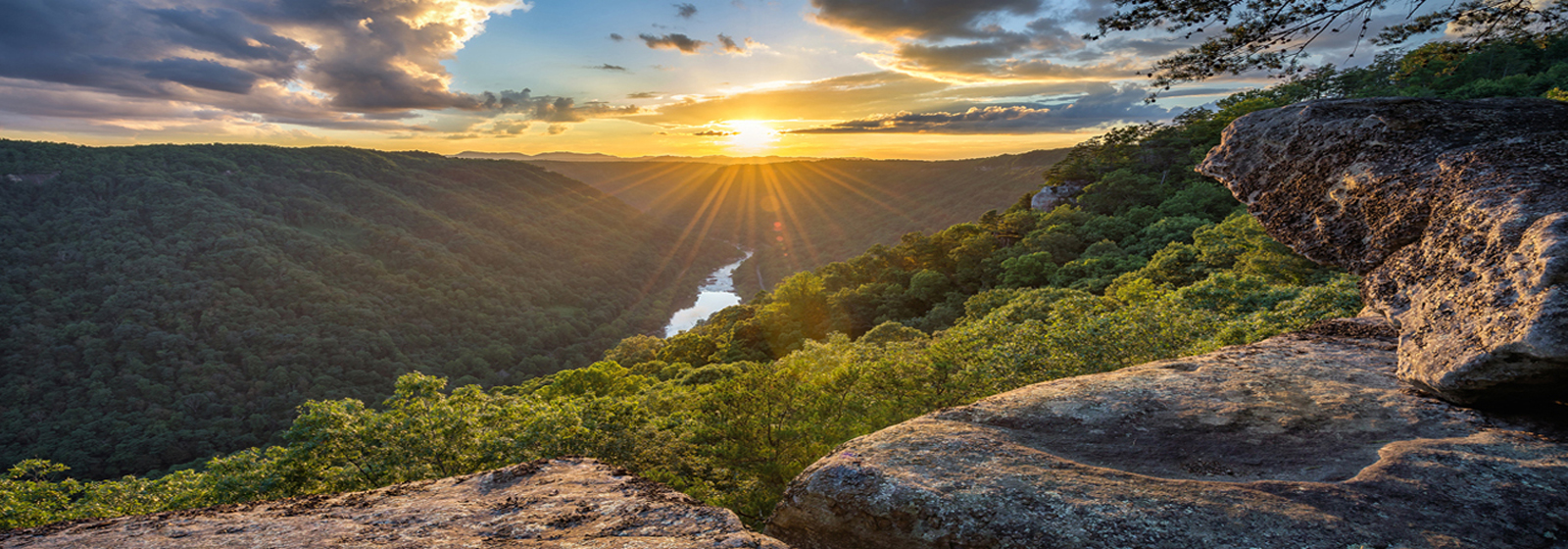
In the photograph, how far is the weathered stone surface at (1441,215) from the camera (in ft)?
18.9

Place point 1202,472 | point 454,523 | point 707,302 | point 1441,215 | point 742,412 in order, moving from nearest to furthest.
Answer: point 1202,472 → point 454,523 → point 1441,215 → point 742,412 → point 707,302

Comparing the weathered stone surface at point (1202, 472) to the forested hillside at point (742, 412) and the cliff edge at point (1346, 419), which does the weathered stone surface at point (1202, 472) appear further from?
the forested hillside at point (742, 412)

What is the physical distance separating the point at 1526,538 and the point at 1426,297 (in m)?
3.35

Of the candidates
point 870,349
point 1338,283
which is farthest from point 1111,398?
point 870,349

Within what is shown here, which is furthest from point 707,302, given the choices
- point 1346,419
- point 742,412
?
point 1346,419

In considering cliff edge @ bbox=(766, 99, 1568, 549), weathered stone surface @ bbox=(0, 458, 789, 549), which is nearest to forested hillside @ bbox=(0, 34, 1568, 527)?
cliff edge @ bbox=(766, 99, 1568, 549)

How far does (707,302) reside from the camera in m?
171

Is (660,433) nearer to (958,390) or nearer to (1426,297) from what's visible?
(958,390)

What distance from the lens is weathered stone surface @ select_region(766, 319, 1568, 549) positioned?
16.7 feet

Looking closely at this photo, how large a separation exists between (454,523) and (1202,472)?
326 inches

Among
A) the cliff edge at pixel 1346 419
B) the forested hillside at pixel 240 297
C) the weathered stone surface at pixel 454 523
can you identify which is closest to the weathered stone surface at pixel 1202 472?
the cliff edge at pixel 1346 419

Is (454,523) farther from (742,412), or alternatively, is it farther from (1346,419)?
(742,412)

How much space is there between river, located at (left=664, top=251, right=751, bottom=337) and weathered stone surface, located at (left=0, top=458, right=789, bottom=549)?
12939 centimetres

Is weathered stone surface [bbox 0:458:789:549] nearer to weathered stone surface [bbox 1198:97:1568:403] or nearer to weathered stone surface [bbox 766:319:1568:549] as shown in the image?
weathered stone surface [bbox 766:319:1568:549]
